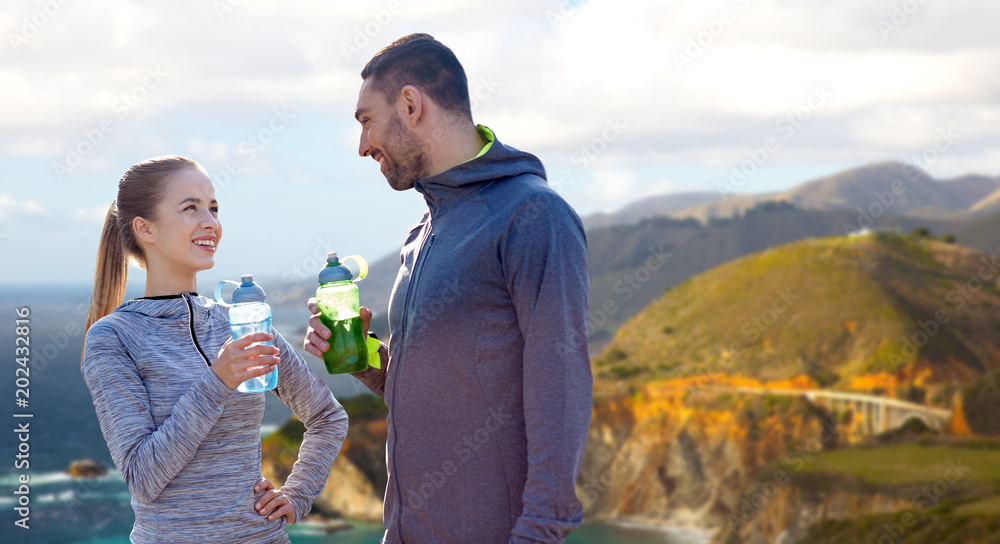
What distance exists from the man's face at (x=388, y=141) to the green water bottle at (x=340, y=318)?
0.41 meters

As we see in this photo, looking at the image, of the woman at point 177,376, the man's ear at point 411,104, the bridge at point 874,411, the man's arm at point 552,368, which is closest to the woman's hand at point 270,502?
the woman at point 177,376

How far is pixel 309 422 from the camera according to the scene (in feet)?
12.7

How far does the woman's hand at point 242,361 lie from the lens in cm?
309

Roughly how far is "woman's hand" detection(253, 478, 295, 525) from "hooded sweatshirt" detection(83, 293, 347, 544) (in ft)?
0.08

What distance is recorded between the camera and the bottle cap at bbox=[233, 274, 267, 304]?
3.24 meters

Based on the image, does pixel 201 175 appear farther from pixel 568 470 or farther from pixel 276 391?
pixel 568 470

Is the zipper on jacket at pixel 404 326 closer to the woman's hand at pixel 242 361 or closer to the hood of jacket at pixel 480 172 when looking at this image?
the hood of jacket at pixel 480 172

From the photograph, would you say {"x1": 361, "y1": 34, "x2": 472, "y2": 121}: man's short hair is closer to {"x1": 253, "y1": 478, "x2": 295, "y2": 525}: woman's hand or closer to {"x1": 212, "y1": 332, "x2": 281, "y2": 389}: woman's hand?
{"x1": 212, "y1": 332, "x2": 281, "y2": 389}: woman's hand

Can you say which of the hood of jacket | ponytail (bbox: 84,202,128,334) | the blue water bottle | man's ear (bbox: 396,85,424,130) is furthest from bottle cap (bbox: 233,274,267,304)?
man's ear (bbox: 396,85,424,130)

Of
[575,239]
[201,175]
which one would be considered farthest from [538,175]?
[201,175]

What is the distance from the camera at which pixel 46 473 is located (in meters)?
79.9

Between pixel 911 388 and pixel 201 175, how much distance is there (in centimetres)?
7498

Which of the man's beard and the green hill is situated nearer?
the man's beard

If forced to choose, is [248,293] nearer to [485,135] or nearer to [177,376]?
[177,376]
